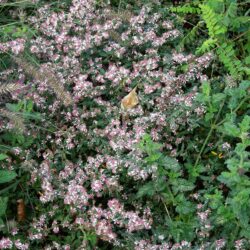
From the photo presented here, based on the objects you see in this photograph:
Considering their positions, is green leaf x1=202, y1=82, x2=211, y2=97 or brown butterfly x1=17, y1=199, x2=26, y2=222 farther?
brown butterfly x1=17, y1=199, x2=26, y2=222

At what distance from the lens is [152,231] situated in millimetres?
3176

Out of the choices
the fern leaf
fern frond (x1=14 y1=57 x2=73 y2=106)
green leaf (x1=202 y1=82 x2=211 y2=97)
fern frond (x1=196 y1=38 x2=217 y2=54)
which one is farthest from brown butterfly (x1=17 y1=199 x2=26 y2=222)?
the fern leaf

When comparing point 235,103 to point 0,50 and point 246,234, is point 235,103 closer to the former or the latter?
point 246,234

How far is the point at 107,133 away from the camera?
3506 millimetres

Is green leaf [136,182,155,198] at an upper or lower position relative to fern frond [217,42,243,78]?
lower

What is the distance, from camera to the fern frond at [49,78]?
3510 millimetres

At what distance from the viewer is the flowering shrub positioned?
3166mm

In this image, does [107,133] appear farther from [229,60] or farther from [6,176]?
[229,60]

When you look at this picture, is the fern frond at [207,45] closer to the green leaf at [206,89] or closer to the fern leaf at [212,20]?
the fern leaf at [212,20]

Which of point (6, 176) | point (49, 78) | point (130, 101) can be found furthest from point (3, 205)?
point (130, 101)

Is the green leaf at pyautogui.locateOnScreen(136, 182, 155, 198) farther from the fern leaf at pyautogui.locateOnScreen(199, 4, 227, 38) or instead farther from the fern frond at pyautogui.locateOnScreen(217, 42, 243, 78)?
the fern leaf at pyautogui.locateOnScreen(199, 4, 227, 38)

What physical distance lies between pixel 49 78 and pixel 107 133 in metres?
0.58

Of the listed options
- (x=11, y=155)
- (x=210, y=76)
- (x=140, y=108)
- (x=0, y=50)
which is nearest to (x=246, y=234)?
(x=140, y=108)

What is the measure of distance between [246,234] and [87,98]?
1.52 metres
